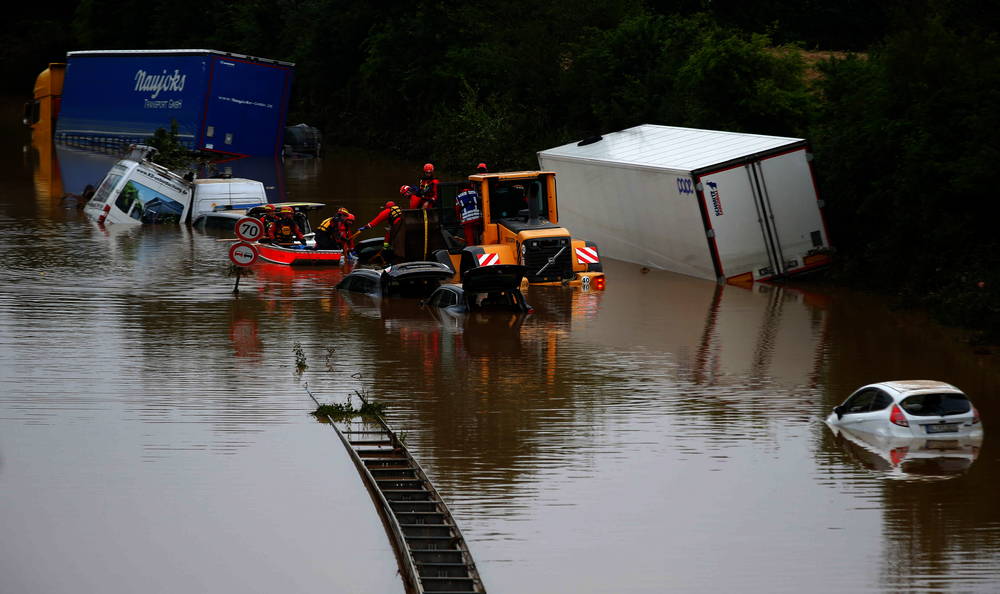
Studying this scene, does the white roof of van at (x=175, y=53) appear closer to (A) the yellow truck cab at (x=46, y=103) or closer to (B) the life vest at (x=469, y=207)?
(A) the yellow truck cab at (x=46, y=103)

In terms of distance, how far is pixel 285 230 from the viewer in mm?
32844

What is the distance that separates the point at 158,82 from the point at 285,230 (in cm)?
2786

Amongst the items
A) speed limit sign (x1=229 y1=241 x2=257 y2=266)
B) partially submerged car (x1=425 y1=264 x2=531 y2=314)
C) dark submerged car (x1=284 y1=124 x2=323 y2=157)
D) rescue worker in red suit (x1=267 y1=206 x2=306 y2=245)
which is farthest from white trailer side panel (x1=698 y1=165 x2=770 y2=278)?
dark submerged car (x1=284 y1=124 x2=323 y2=157)

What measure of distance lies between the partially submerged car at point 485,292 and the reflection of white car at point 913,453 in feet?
30.8

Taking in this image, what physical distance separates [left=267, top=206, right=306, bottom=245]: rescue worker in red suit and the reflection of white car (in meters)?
18.3

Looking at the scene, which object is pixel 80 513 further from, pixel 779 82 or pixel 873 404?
pixel 779 82

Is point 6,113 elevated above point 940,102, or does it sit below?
above

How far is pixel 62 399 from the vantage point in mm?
18922

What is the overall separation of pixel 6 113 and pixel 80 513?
7851 centimetres

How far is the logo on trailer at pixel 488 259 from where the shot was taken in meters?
27.5

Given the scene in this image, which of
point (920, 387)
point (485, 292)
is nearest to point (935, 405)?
point (920, 387)

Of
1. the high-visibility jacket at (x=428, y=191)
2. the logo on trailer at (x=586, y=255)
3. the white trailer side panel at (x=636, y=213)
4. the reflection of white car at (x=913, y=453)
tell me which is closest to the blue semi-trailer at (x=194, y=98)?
the white trailer side panel at (x=636, y=213)

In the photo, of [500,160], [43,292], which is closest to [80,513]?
[43,292]

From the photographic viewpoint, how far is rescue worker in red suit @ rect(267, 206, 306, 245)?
32.6 meters
